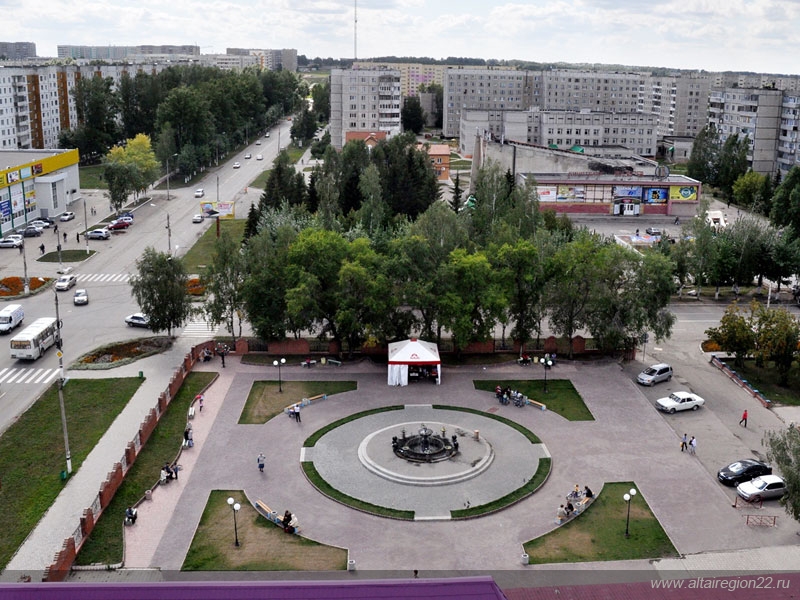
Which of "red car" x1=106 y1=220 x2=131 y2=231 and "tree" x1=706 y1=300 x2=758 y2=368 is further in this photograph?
"red car" x1=106 y1=220 x2=131 y2=231

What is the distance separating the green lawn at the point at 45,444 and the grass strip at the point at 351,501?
9.79 meters

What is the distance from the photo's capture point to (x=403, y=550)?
27.3 metres

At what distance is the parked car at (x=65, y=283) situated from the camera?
189 ft

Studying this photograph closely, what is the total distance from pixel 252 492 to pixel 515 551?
1042cm

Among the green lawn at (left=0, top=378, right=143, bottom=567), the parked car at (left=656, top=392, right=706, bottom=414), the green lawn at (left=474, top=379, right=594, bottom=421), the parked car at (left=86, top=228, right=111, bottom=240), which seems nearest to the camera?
the green lawn at (left=0, top=378, right=143, bottom=567)

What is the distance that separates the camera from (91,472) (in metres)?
32.5

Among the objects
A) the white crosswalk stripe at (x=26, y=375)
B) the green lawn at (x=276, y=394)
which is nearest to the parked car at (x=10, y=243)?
the white crosswalk stripe at (x=26, y=375)

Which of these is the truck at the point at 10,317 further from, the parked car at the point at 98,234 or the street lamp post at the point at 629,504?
the street lamp post at the point at 629,504

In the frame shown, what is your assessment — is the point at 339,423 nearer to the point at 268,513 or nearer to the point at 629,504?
the point at 268,513

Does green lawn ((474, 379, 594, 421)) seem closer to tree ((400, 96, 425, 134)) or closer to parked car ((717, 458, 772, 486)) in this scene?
parked car ((717, 458, 772, 486))

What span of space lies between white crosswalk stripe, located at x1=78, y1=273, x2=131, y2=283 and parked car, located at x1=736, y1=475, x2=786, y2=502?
1817 inches

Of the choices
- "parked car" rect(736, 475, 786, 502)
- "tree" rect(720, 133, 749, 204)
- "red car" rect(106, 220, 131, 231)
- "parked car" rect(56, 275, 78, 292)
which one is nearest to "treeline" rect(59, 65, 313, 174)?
"red car" rect(106, 220, 131, 231)

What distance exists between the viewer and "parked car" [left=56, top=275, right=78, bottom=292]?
189 feet

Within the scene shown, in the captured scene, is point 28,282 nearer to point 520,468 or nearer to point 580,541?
point 520,468
